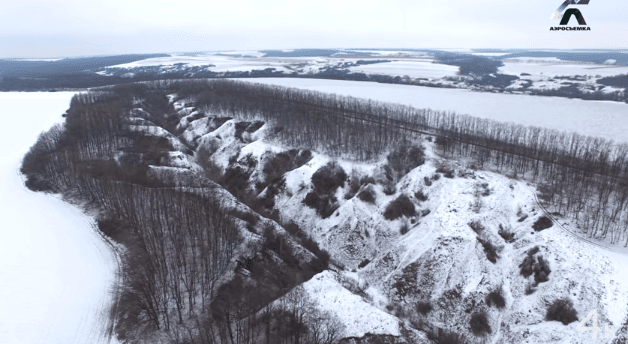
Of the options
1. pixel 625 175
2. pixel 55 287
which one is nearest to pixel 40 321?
pixel 55 287


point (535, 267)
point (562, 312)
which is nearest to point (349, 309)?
point (562, 312)

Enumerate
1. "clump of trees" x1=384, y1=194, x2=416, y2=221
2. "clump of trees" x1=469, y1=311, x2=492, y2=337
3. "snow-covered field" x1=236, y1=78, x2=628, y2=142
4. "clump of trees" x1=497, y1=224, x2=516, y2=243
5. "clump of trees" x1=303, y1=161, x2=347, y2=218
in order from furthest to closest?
"snow-covered field" x1=236, y1=78, x2=628, y2=142
"clump of trees" x1=303, y1=161, x2=347, y2=218
"clump of trees" x1=384, y1=194, x2=416, y2=221
"clump of trees" x1=497, y1=224, x2=516, y2=243
"clump of trees" x1=469, y1=311, x2=492, y2=337

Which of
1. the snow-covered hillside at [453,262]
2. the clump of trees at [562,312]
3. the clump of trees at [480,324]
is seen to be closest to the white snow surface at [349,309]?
the snow-covered hillside at [453,262]

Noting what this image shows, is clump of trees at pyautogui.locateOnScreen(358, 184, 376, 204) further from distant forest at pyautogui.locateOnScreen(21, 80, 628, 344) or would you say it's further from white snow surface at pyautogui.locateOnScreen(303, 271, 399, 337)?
white snow surface at pyautogui.locateOnScreen(303, 271, 399, 337)

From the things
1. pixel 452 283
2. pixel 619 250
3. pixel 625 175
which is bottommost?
pixel 452 283

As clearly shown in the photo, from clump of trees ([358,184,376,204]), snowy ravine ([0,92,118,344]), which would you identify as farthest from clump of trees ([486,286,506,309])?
snowy ravine ([0,92,118,344])

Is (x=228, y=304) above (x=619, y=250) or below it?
below

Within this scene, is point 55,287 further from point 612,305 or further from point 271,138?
point 612,305
